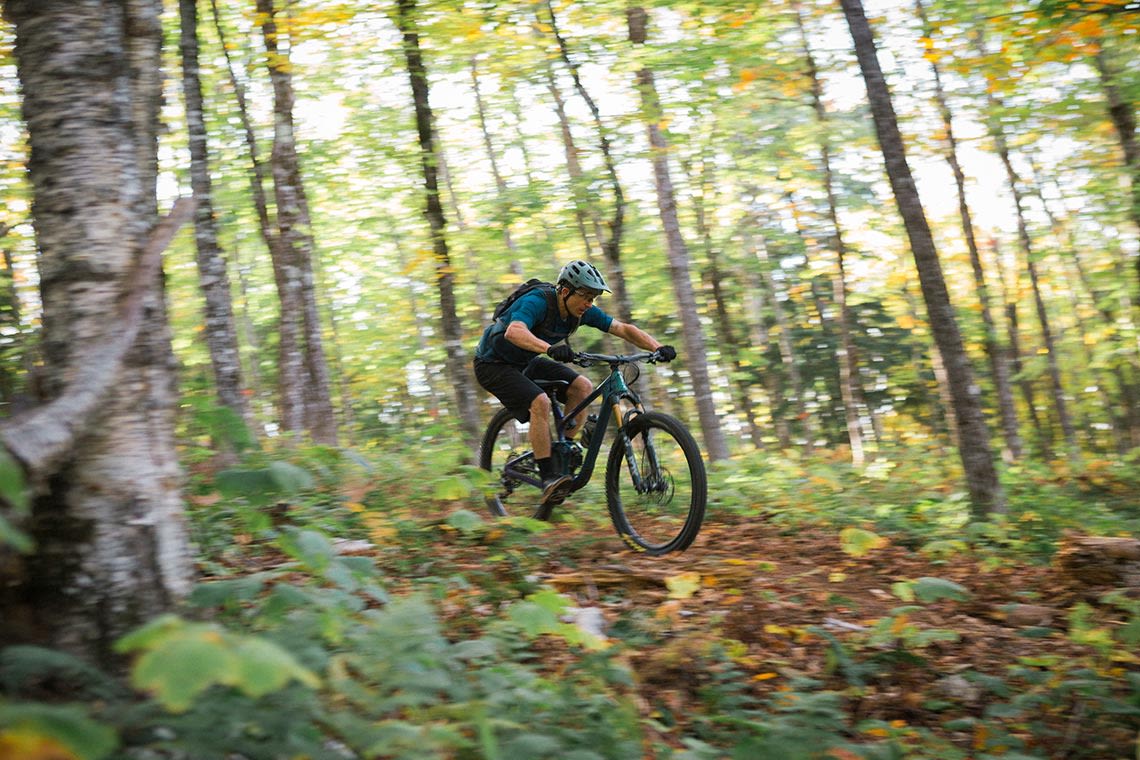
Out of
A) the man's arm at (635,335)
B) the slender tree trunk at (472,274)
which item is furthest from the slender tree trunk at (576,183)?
Result: the man's arm at (635,335)

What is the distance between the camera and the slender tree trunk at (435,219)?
10039 millimetres

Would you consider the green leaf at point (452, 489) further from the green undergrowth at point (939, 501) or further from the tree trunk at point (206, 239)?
the tree trunk at point (206, 239)

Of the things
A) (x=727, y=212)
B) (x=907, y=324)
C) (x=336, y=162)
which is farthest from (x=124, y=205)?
(x=907, y=324)

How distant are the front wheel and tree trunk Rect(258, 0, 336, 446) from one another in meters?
4.90

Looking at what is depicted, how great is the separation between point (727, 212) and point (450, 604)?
17220 millimetres

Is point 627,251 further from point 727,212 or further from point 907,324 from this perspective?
point 907,324

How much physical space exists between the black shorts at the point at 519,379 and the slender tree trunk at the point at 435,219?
273 cm

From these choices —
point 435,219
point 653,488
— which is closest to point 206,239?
point 435,219

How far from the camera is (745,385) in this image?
2791cm

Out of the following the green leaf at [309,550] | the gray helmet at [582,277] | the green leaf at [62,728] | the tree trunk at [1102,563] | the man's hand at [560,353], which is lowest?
the tree trunk at [1102,563]

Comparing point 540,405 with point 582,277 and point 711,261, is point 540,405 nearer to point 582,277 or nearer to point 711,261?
point 582,277

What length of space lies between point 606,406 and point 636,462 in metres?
0.50

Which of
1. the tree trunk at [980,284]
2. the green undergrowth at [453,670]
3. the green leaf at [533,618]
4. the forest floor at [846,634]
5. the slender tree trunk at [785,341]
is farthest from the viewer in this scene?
the slender tree trunk at [785,341]

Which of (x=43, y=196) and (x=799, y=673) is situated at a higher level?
(x=43, y=196)
